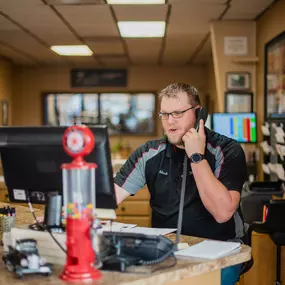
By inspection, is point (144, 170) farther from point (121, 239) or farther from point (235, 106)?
point (235, 106)

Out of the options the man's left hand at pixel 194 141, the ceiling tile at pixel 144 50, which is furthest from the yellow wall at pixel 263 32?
the man's left hand at pixel 194 141

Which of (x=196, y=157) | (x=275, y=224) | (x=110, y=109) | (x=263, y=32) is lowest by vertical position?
(x=275, y=224)

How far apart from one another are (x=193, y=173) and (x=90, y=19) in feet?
13.9

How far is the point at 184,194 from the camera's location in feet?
8.20

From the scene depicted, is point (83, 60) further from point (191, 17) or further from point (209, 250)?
point (209, 250)

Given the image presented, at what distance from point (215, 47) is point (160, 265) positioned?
475cm

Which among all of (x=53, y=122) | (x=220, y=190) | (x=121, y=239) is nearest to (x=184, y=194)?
(x=220, y=190)

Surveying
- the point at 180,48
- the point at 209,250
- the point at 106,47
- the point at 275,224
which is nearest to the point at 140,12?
the point at 106,47

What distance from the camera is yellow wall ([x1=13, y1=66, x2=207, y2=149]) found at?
11359 millimetres

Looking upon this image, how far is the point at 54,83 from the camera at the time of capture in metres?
11.5

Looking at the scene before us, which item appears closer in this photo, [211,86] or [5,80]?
[211,86]

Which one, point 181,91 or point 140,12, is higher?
point 140,12

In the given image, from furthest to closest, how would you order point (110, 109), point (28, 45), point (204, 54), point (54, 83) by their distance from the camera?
point (110, 109) → point (54, 83) → point (204, 54) → point (28, 45)

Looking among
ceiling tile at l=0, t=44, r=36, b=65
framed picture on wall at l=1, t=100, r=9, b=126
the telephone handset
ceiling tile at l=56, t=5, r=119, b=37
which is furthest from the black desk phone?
framed picture on wall at l=1, t=100, r=9, b=126
